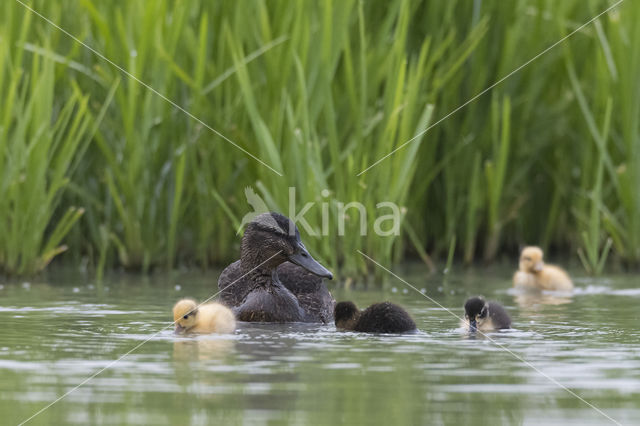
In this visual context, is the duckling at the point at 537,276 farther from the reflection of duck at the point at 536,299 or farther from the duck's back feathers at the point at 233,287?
the duck's back feathers at the point at 233,287

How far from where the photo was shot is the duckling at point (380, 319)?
6.61 meters

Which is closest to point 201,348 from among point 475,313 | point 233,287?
point 475,313

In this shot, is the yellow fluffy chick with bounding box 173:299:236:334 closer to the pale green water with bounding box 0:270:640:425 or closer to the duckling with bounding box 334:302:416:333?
the pale green water with bounding box 0:270:640:425

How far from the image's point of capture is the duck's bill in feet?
23.8

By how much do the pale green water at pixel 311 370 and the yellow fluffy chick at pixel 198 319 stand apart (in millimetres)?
81

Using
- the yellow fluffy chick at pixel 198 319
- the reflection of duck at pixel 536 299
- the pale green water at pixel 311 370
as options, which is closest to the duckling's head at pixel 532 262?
the reflection of duck at pixel 536 299

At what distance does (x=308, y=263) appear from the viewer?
24.4 ft

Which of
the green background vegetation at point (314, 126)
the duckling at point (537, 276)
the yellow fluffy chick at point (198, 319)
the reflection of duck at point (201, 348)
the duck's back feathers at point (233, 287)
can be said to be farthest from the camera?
the duckling at point (537, 276)

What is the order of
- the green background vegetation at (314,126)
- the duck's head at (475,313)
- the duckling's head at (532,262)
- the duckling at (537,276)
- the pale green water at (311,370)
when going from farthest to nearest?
the duckling's head at (532,262)
the duckling at (537,276)
the green background vegetation at (314,126)
the duck's head at (475,313)
the pale green water at (311,370)

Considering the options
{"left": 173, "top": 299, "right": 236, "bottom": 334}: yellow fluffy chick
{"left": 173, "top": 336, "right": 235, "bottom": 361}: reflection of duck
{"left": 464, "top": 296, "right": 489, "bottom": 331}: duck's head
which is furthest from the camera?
{"left": 464, "top": 296, "right": 489, "bottom": 331}: duck's head

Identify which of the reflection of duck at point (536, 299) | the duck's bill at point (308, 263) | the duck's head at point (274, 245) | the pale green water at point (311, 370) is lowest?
the pale green water at point (311, 370)

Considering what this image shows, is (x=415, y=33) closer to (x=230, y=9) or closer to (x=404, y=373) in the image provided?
(x=230, y=9)

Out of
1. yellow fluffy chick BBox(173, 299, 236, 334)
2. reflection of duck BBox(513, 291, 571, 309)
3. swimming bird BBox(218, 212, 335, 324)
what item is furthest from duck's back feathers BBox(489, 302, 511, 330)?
reflection of duck BBox(513, 291, 571, 309)

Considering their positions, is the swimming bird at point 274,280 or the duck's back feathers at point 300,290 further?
the duck's back feathers at point 300,290
